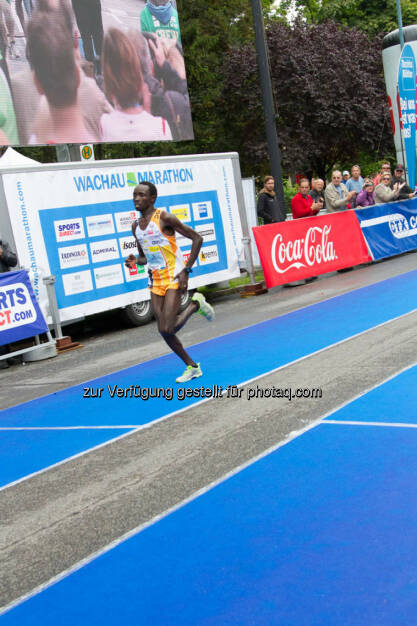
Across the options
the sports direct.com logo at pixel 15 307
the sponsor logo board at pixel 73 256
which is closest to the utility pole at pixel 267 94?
the sponsor logo board at pixel 73 256

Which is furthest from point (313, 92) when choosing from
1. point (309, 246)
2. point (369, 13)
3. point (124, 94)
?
point (369, 13)

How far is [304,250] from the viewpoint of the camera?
18.0 m

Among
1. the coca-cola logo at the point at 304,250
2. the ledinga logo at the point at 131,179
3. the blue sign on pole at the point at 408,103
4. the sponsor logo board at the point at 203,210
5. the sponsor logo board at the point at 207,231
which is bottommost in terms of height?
the coca-cola logo at the point at 304,250

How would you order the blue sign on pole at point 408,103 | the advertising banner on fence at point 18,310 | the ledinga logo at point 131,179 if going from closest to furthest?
the advertising banner on fence at point 18,310 → the ledinga logo at point 131,179 → the blue sign on pole at point 408,103

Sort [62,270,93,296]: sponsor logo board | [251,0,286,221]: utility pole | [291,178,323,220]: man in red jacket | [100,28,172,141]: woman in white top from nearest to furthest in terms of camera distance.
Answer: [62,270,93,296]: sponsor logo board
[291,178,323,220]: man in red jacket
[251,0,286,221]: utility pole
[100,28,172,141]: woman in white top

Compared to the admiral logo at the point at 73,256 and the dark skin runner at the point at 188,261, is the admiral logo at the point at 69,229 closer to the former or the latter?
the admiral logo at the point at 73,256

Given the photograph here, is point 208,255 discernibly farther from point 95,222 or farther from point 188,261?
point 188,261

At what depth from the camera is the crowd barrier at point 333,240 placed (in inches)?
680

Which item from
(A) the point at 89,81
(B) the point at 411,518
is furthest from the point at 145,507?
(A) the point at 89,81

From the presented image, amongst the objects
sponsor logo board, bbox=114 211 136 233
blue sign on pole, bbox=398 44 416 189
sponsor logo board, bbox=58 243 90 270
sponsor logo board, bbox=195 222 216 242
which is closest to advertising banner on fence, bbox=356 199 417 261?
blue sign on pole, bbox=398 44 416 189

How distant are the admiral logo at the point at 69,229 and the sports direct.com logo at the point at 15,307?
61.0 inches

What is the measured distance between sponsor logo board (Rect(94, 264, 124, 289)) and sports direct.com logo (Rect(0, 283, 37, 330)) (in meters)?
2.02

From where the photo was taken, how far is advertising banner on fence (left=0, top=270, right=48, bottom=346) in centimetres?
1221

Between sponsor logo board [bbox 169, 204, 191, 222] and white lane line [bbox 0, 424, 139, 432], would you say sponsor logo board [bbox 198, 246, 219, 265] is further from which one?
white lane line [bbox 0, 424, 139, 432]
